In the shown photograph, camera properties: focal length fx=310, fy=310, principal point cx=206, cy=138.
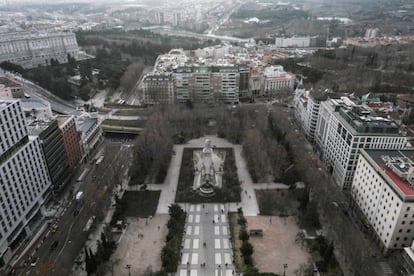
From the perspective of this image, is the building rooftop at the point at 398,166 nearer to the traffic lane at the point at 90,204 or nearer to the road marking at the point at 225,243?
the road marking at the point at 225,243

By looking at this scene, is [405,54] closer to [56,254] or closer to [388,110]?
[388,110]


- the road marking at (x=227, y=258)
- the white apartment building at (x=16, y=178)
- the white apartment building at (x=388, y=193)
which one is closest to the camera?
the white apartment building at (x=388, y=193)

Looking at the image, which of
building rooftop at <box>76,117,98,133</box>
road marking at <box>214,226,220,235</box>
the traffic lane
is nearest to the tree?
road marking at <box>214,226,220,235</box>

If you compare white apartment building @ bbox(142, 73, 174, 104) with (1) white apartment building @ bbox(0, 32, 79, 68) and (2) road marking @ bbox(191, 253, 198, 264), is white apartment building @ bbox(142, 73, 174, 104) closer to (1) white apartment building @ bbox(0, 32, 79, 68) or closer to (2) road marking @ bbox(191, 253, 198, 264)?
(1) white apartment building @ bbox(0, 32, 79, 68)

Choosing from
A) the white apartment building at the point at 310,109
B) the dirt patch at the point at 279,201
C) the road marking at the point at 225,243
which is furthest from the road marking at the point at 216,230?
the white apartment building at the point at 310,109

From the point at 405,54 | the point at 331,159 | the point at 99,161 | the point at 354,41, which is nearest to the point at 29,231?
the point at 99,161

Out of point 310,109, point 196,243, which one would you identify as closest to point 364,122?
point 310,109
